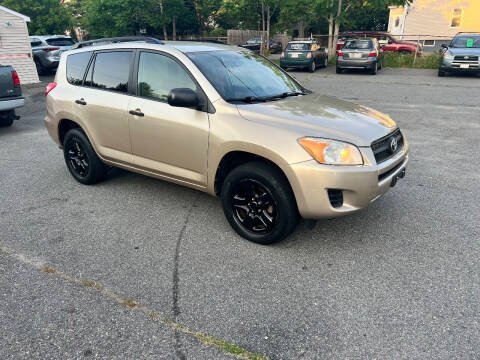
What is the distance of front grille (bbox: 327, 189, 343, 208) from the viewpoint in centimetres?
314

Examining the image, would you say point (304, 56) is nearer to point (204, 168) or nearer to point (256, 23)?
point (204, 168)

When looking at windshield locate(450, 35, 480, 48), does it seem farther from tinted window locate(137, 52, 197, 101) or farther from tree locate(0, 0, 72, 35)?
tree locate(0, 0, 72, 35)

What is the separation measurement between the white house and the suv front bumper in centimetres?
1484

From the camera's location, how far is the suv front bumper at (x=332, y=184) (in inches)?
121

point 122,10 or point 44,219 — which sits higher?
point 122,10

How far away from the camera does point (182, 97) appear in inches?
138

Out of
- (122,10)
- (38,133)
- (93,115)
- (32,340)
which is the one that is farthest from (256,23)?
(32,340)

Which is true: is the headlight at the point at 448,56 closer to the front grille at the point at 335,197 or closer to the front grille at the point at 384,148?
the front grille at the point at 384,148

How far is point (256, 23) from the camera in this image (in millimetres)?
39781

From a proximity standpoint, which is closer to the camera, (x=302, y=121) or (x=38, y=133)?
(x=302, y=121)

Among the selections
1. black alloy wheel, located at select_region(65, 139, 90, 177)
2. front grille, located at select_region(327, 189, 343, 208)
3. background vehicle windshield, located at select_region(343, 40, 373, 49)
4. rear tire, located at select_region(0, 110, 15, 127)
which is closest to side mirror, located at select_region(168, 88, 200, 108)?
front grille, located at select_region(327, 189, 343, 208)

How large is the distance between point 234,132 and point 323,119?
806 mm

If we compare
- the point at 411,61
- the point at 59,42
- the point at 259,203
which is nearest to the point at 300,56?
the point at 411,61

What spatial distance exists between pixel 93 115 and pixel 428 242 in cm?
388
